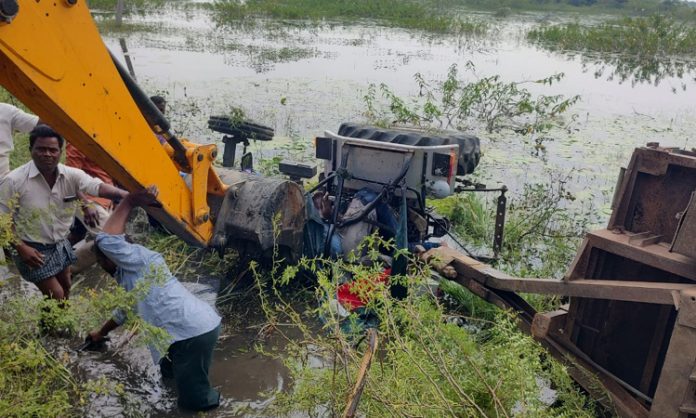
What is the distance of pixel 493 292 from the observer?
13.8 ft

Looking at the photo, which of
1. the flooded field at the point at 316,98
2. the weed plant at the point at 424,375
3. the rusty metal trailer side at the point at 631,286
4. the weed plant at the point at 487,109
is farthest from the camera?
the weed plant at the point at 487,109

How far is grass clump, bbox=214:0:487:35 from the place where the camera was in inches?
945

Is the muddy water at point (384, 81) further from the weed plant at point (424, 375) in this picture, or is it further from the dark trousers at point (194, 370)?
the dark trousers at point (194, 370)

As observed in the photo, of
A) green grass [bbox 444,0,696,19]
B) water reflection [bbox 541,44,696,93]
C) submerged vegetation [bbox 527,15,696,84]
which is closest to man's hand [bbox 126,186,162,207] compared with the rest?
water reflection [bbox 541,44,696,93]

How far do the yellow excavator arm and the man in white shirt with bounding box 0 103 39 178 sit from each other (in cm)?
165

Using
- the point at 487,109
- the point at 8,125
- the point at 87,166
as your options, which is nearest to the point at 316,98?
the point at 487,109

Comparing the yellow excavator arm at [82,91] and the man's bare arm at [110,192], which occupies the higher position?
the yellow excavator arm at [82,91]

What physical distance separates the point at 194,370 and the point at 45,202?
166cm

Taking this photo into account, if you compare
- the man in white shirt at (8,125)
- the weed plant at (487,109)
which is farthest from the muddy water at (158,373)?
the weed plant at (487,109)

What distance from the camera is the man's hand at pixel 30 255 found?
3.95 m

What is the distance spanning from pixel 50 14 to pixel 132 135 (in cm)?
85

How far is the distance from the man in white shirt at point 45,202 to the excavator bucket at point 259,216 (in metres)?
0.80

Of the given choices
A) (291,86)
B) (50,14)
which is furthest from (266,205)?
(291,86)

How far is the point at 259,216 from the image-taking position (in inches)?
181
